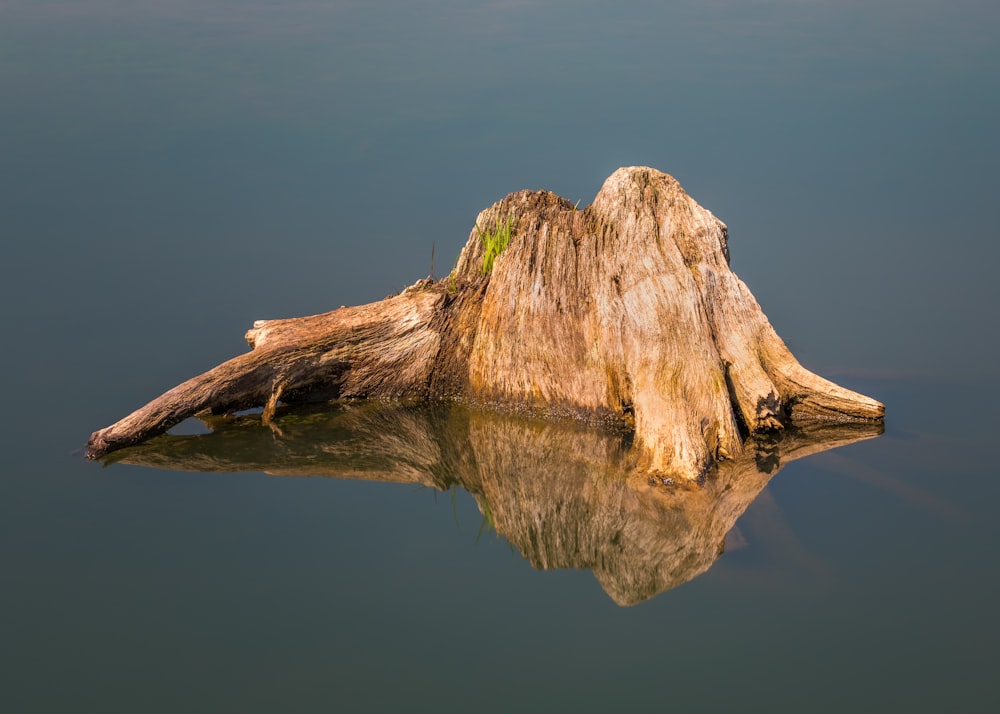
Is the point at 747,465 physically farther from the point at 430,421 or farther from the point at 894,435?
the point at 430,421

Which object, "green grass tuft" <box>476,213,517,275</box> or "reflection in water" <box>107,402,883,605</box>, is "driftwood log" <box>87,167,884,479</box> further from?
"reflection in water" <box>107,402,883,605</box>

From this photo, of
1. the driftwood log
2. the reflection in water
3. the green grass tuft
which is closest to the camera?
the reflection in water

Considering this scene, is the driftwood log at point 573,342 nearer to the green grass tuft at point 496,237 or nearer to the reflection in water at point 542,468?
the green grass tuft at point 496,237

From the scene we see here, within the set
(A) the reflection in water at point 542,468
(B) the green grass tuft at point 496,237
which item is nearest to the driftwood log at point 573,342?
(B) the green grass tuft at point 496,237

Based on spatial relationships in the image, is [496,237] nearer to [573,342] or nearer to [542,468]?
[573,342]

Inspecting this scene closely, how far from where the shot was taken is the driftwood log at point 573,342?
12.6 meters

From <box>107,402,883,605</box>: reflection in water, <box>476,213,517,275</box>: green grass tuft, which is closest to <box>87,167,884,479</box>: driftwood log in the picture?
<box>476,213,517,275</box>: green grass tuft

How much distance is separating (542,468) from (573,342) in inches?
53.9

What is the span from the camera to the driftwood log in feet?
41.3

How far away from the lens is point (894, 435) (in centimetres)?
1295

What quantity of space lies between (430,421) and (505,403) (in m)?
0.71

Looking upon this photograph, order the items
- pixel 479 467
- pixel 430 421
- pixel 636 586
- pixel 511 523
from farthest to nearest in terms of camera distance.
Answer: pixel 430 421 < pixel 479 467 < pixel 511 523 < pixel 636 586

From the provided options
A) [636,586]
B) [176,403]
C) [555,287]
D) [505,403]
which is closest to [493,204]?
[555,287]

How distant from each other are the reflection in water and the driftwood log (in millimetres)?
223
